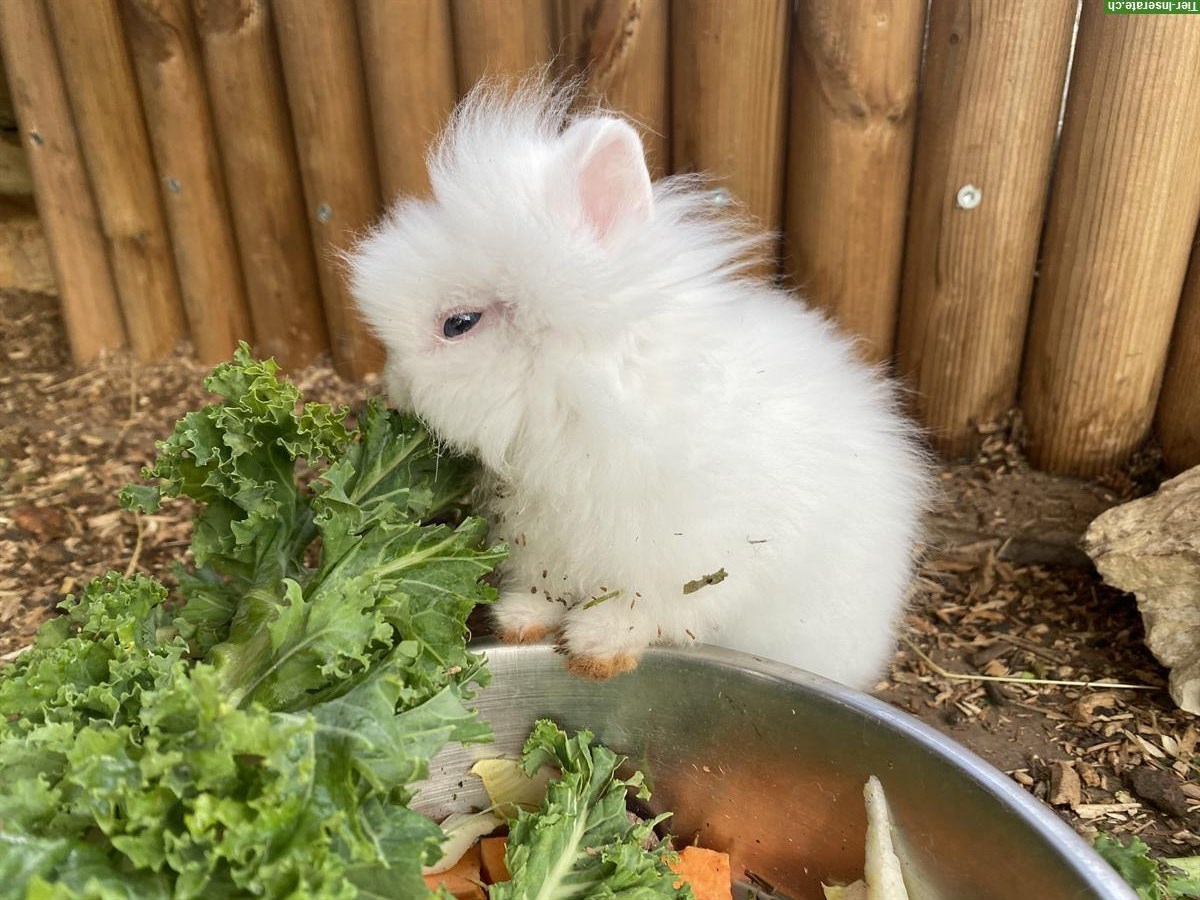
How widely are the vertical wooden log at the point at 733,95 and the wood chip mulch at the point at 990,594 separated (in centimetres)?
103

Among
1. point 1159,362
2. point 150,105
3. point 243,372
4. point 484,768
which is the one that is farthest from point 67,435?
point 1159,362

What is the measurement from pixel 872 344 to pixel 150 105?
240 centimetres

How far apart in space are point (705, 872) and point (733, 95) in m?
1.86

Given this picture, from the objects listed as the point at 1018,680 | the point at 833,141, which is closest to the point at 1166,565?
the point at 1018,680

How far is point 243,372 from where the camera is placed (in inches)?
75.4

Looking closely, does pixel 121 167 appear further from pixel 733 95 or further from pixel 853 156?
pixel 853 156

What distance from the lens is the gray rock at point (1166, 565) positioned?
2.21 metres

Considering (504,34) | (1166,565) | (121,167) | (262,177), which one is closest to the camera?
(1166,565)

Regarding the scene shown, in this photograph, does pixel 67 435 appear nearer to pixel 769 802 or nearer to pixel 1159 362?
pixel 769 802

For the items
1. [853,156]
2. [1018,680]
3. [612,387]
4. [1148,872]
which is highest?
[853,156]

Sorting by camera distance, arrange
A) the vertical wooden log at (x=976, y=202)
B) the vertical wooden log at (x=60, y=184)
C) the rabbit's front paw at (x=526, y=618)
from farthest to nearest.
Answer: the vertical wooden log at (x=60, y=184) → the vertical wooden log at (x=976, y=202) → the rabbit's front paw at (x=526, y=618)

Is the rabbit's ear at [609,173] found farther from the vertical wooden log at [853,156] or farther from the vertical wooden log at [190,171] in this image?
the vertical wooden log at [190,171]

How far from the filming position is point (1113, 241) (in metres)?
2.39

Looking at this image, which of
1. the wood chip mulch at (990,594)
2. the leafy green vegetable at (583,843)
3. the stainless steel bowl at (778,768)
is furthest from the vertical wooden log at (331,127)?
the leafy green vegetable at (583,843)
